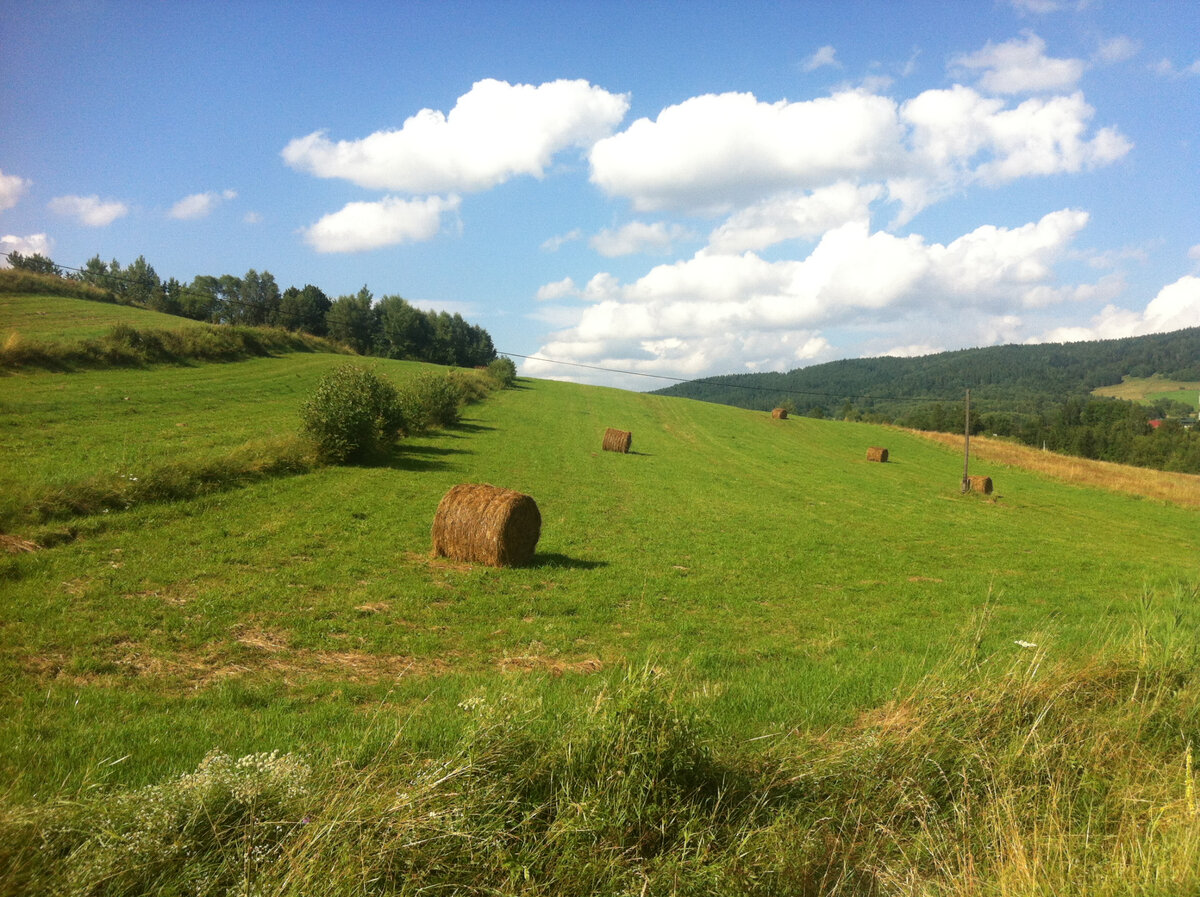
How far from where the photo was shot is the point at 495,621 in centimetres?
1091

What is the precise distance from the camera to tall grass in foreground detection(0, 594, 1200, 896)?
3680mm

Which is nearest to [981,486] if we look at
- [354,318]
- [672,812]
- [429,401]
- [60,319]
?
[429,401]

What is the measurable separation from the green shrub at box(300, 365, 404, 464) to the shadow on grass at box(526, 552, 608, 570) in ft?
39.9

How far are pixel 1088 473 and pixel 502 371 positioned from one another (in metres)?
55.6

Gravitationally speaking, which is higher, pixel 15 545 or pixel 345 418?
pixel 345 418

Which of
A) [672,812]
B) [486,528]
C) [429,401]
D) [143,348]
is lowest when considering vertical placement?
[672,812]

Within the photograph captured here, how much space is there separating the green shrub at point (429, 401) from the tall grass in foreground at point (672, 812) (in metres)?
31.3

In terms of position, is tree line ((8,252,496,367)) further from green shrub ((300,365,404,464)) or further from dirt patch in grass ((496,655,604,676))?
dirt patch in grass ((496,655,604,676))

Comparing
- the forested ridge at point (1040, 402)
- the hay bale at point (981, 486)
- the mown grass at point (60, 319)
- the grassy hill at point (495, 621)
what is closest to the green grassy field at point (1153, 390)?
the forested ridge at point (1040, 402)

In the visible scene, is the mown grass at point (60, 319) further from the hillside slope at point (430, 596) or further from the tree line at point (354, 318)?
the tree line at point (354, 318)

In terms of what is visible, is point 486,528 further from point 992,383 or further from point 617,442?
point 992,383

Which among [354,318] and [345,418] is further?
[354,318]

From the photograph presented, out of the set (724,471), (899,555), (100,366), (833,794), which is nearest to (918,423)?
(724,471)

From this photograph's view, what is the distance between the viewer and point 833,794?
522cm
